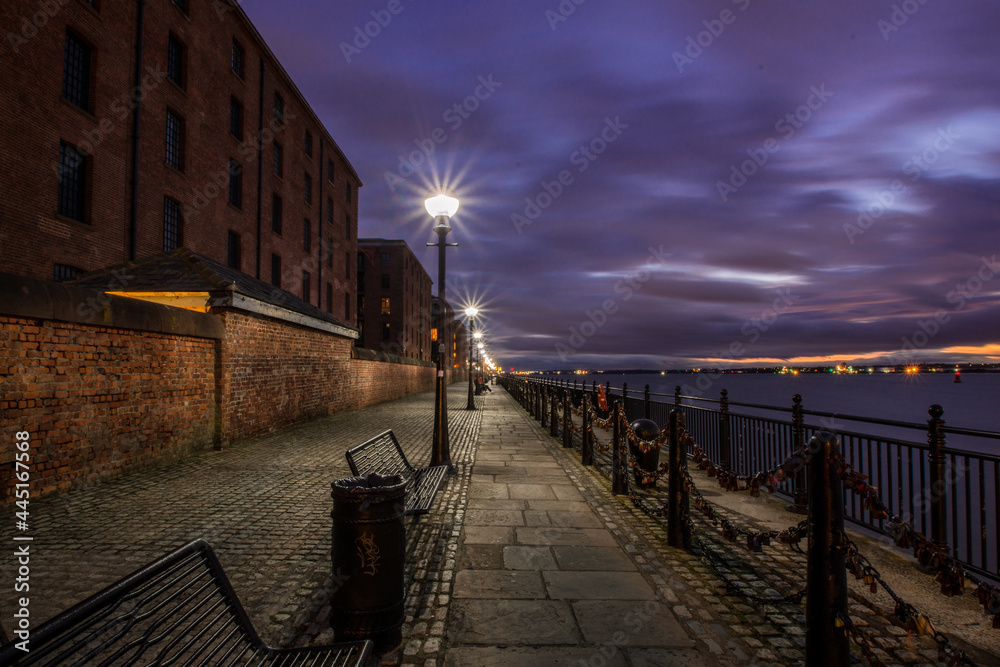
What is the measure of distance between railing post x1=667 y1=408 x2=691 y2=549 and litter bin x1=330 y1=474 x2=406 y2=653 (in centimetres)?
295

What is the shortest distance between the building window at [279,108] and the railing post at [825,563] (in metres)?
31.4

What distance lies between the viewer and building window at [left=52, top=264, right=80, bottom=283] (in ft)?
48.8

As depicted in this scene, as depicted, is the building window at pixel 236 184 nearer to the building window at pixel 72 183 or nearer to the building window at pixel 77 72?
the building window at pixel 77 72

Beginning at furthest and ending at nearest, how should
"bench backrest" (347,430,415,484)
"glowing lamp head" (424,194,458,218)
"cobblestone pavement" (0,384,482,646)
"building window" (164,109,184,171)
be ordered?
"building window" (164,109,184,171) → "glowing lamp head" (424,194,458,218) → "bench backrest" (347,430,415,484) → "cobblestone pavement" (0,384,482,646)

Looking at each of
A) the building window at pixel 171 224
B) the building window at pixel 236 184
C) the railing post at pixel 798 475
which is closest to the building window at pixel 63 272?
the building window at pixel 171 224

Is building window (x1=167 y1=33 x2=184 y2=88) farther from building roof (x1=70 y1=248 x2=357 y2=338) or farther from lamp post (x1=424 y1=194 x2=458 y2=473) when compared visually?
lamp post (x1=424 y1=194 x2=458 y2=473)

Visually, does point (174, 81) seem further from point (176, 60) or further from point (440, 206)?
point (440, 206)

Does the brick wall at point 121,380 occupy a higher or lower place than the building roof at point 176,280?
lower

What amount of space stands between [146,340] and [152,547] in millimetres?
4940

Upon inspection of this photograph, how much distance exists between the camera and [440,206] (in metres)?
9.05

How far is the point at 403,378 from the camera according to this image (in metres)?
31.9

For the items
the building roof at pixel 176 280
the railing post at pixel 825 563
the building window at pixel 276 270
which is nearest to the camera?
the railing post at pixel 825 563

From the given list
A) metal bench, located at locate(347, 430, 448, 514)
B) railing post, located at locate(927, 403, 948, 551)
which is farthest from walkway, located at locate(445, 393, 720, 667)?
railing post, located at locate(927, 403, 948, 551)

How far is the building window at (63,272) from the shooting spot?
14.9 meters
